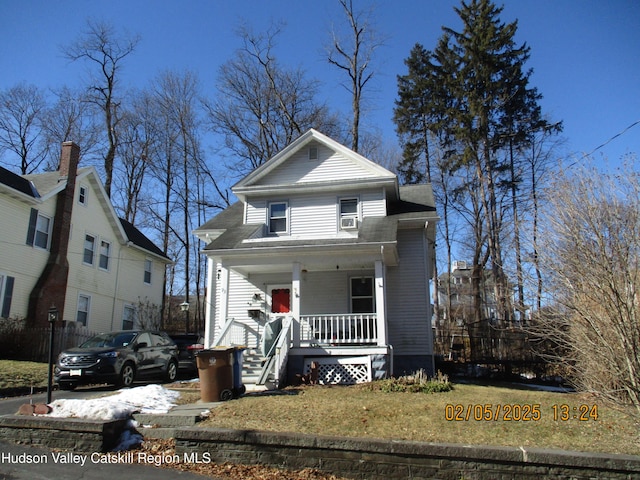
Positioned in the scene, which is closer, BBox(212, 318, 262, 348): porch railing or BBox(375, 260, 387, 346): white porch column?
BBox(375, 260, 387, 346): white porch column

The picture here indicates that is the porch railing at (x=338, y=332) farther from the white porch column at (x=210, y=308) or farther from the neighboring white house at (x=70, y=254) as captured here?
Result: the neighboring white house at (x=70, y=254)

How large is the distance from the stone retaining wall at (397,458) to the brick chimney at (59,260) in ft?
52.4

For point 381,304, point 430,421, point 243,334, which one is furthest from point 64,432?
point 243,334

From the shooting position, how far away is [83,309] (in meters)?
22.9

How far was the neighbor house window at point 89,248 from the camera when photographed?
23.4m

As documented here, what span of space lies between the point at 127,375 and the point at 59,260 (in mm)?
10839

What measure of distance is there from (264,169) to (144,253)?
1443 centimetres

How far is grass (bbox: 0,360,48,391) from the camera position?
12875mm

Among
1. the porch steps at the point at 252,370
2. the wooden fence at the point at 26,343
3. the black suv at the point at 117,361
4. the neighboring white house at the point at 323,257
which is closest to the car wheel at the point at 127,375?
the black suv at the point at 117,361

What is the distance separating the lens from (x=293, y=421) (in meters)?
7.64

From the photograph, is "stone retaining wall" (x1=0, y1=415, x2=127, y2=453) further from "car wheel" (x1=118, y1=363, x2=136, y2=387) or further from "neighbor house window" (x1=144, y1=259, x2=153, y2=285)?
"neighbor house window" (x1=144, y1=259, x2=153, y2=285)

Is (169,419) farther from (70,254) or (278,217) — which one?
(70,254)

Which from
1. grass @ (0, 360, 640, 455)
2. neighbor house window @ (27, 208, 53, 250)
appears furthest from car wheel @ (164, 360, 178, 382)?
neighbor house window @ (27, 208, 53, 250)

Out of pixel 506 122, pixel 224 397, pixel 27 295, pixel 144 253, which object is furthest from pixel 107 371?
pixel 506 122
